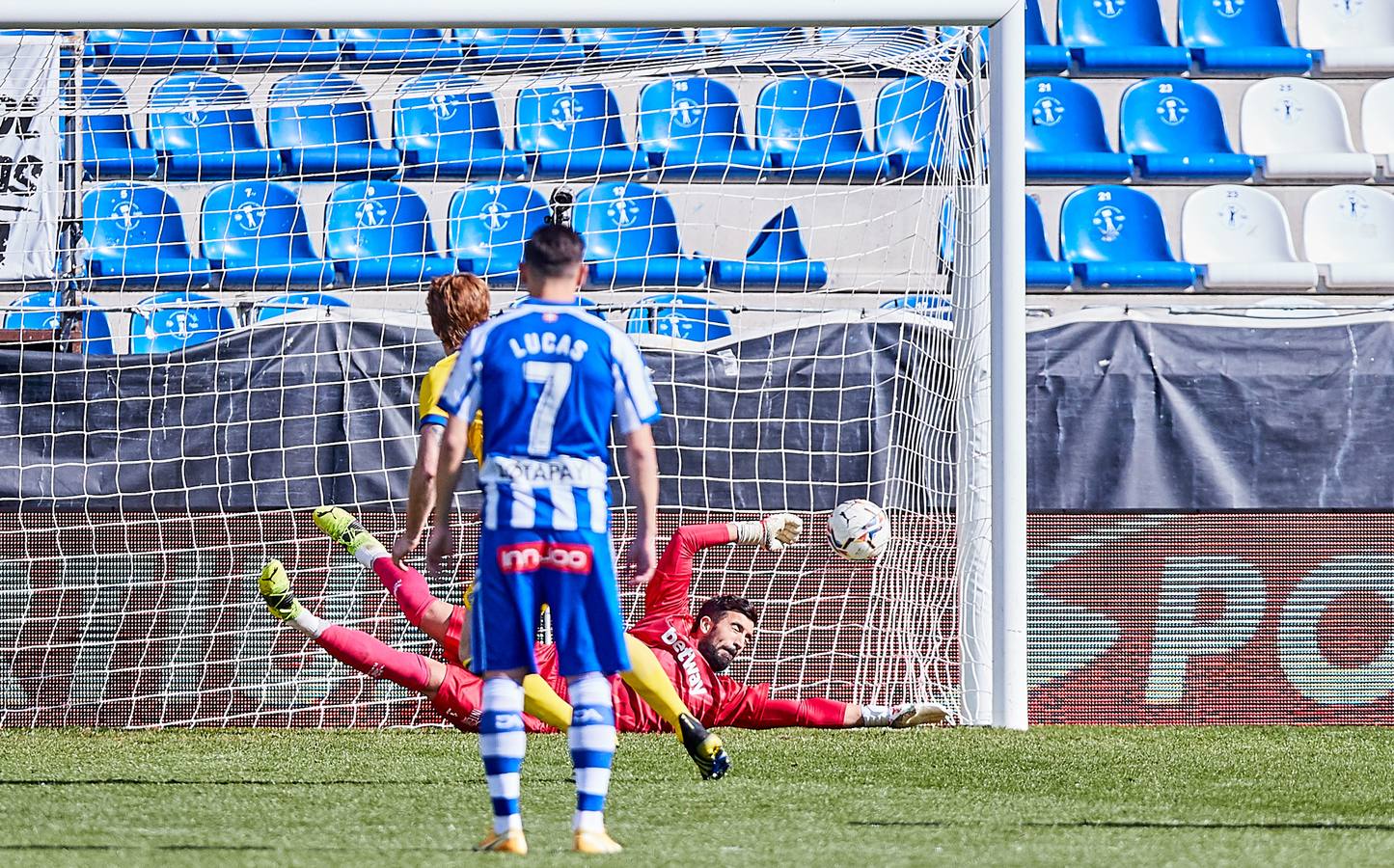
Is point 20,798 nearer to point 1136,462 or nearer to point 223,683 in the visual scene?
point 223,683

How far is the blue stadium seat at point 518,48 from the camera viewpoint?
772cm

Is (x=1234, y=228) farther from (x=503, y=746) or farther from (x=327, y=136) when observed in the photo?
(x=503, y=746)

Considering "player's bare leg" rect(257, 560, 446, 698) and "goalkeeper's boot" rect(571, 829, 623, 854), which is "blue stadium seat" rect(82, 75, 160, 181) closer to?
"player's bare leg" rect(257, 560, 446, 698)

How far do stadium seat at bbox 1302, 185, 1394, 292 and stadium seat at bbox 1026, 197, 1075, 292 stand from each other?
2.00m

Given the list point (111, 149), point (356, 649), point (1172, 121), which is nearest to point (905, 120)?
point (1172, 121)

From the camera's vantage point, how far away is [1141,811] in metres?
4.42

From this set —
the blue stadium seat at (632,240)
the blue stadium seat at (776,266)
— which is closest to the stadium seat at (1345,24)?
the blue stadium seat at (776,266)

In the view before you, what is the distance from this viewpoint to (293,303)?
29.3 ft

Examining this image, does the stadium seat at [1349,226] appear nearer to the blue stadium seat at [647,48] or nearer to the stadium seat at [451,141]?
the blue stadium seat at [647,48]

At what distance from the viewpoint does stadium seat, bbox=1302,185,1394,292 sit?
37.7 feet

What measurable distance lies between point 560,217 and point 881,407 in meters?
2.29

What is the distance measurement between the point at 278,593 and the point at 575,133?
5.41m

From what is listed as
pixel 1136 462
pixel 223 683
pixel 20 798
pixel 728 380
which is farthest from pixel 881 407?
pixel 20 798

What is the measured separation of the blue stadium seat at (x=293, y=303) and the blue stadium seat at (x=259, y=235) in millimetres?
185
